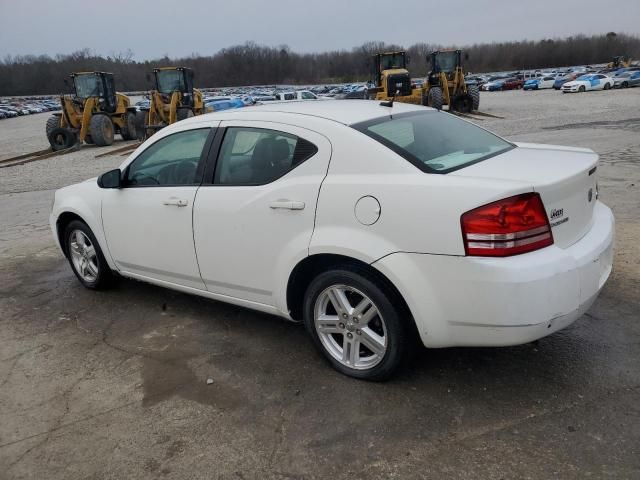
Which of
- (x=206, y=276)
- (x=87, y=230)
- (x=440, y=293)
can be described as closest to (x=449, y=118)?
(x=440, y=293)

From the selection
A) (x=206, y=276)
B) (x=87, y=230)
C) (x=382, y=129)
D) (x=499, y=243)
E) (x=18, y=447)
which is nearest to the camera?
(x=499, y=243)

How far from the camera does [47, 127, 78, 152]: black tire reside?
20.3 metres

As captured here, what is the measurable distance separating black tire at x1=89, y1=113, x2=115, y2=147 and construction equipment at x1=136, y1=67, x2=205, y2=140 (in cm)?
138

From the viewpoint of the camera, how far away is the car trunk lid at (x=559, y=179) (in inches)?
108

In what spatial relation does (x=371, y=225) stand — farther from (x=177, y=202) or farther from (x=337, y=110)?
(x=177, y=202)

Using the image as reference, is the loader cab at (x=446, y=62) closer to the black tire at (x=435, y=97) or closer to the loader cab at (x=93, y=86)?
the black tire at (x=435, y=97)

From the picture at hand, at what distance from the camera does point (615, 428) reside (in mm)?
2648

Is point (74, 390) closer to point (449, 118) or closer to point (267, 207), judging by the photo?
point (267, 207)

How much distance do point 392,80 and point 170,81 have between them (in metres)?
10.2

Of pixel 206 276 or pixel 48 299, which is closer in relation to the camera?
pixel 206 276

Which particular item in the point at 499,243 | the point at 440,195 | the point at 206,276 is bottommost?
the point at 206,276

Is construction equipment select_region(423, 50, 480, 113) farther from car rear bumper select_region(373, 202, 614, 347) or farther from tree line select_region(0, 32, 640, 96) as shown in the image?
tree line select_region(0, 32, 640, 96)

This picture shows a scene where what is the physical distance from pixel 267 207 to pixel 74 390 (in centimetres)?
163

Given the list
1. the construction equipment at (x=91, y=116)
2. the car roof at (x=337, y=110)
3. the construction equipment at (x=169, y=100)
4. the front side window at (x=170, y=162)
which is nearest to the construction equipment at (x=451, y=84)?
the construction equipment at (x=169, y=100)
